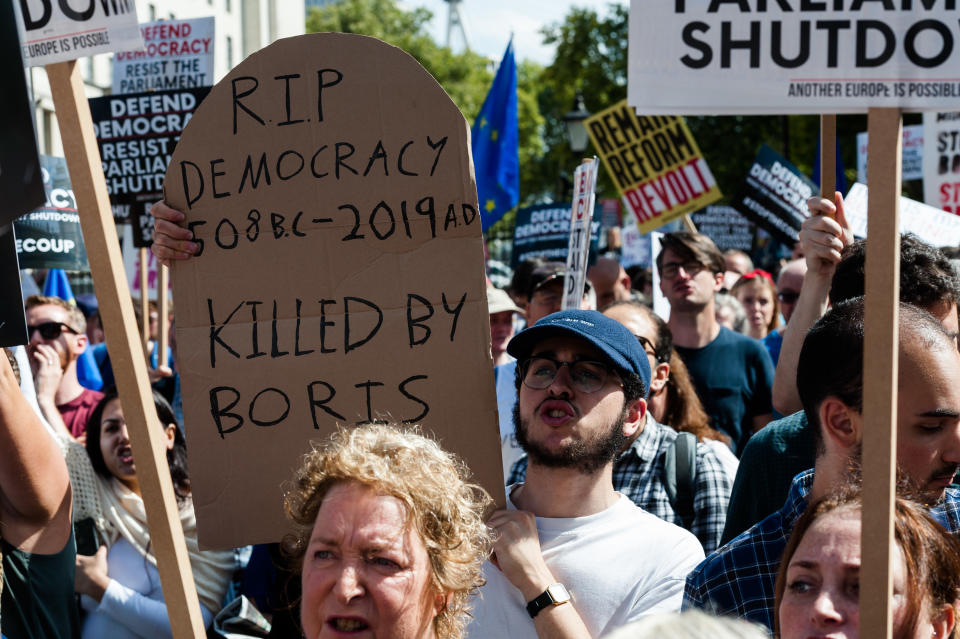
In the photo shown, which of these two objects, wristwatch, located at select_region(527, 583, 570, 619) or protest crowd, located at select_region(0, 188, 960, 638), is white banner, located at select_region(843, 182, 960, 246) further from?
wristwatch, located at select_region(527, 583, 570, 619)

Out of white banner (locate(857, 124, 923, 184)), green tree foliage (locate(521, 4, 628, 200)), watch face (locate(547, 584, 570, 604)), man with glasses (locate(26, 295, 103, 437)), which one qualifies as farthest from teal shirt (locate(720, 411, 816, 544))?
green tree foliage (locate(521, 4, 628, 200))

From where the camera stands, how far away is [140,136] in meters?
6.04

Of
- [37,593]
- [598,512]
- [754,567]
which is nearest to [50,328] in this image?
[37,593]

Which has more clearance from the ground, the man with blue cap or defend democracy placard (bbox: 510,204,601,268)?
defend democracy placard (bbox: 510,204,601,268)

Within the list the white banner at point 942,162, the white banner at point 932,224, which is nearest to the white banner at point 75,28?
the white banner at point 932,224

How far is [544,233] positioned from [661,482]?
6117mm

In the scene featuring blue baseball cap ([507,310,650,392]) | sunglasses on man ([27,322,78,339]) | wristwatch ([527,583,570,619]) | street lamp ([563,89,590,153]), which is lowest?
wristwatch ([527,583,570,619])

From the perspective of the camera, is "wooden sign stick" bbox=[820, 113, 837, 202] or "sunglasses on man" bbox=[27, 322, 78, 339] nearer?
"wooden sign stick" bbox=[820, 113, 837, 202]

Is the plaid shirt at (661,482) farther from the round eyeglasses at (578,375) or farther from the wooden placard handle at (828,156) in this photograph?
the wooden placard handle at (828,156)

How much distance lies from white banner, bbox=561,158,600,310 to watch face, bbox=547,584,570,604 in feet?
8.42

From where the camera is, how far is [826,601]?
1.90 meters

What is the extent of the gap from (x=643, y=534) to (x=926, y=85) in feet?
4.08

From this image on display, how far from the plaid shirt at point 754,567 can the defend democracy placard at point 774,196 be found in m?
4.49

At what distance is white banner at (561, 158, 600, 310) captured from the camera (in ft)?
16.5
